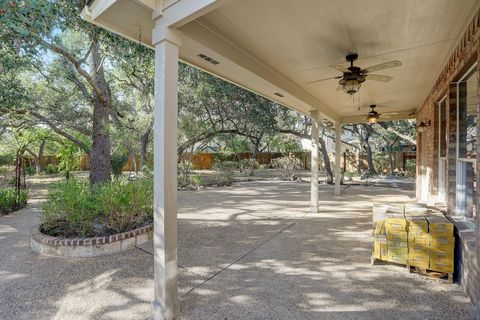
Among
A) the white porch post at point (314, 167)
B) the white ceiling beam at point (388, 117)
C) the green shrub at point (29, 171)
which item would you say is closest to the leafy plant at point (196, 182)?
the white porch post at point (314, 167)

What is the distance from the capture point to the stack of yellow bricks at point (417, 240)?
9.63 feet

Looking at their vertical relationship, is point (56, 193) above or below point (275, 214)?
above

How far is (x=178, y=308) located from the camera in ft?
7.62

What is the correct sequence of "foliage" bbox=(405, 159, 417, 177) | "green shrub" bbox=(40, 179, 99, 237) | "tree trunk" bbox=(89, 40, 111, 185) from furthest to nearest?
"foliage" bbox=(405, 159, 417, 177)
"tree trunk" bbox=(89, 40, 111, 185)
"green shrub" bbox=(40, 179, 99, 237)

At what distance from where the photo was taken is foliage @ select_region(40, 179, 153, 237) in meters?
3.90

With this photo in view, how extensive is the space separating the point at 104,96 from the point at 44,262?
12.9 feet

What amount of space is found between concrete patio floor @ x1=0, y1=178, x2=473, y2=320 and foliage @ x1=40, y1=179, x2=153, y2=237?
0.48m

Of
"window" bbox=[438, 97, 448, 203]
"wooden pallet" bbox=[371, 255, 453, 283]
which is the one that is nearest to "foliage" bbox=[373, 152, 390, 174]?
"window" bbox=[438, 97, 448, 203]

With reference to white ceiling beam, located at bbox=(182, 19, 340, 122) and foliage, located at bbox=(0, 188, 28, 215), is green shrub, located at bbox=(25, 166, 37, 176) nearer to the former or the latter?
foliage, located at bbox=(0, 188, 28, 215)

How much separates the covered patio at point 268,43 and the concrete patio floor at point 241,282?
1.01 ft

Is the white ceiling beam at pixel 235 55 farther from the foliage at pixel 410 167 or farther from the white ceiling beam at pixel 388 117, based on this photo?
the foliage at pixel 410 167

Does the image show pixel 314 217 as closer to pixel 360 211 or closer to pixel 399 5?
pixel 360 211

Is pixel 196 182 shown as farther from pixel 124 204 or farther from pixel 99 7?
pixel 99 7

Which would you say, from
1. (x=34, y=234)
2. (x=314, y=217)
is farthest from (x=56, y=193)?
(x=314, y=217)
